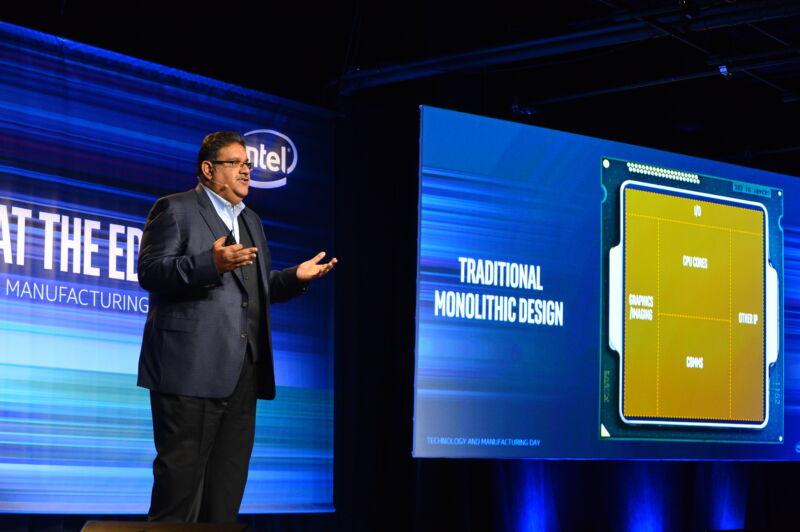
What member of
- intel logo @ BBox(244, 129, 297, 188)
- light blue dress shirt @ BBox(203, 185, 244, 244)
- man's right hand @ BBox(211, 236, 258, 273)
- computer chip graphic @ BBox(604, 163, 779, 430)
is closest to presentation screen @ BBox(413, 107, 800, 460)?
computer chip graphic @ BBox(604, 163, 779, 430)

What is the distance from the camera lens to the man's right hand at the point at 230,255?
2881 millimetres

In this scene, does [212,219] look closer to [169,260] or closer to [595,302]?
[169,260]

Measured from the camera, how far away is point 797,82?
21.2 feet

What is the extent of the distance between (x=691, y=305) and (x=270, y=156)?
7.01ft

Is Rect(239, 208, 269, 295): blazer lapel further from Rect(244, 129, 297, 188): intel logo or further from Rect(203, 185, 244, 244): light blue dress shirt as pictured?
Rect(244, 129, 297, 188): intel logo

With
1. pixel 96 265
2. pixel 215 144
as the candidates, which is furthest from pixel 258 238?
pixel 96 265

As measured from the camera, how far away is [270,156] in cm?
496

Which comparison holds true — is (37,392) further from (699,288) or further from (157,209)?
(699,288)

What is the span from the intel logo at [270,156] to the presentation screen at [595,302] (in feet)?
2.24

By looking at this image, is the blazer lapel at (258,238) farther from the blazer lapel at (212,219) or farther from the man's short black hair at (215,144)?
the man's short black hair at (215,144)

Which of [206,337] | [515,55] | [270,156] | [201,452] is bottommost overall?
[201,452]

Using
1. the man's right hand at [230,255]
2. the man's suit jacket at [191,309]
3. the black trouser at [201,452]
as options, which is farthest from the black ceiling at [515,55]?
the black trouser at [201,452]

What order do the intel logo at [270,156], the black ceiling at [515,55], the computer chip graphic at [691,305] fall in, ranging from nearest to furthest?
the black ceiling at [515,55], the intel logo at [270,156], the computer chip graphic at [691,305]

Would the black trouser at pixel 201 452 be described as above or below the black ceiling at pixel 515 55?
below
